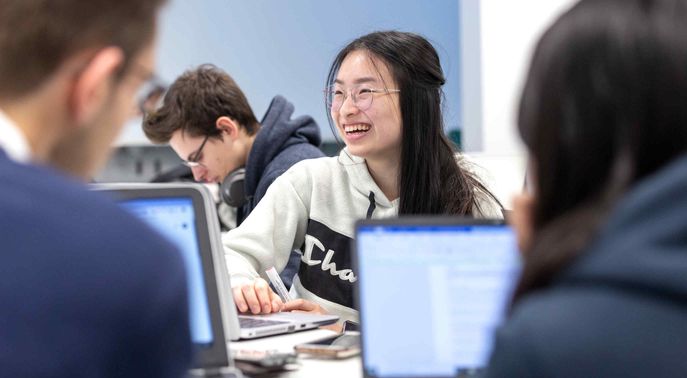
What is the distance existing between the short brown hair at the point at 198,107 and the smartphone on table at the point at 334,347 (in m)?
1.68

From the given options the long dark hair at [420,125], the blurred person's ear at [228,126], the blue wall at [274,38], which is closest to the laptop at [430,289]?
the long dark hair at [420,125]

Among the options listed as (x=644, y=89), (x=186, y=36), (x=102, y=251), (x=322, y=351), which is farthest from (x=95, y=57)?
(x=186, y=36)

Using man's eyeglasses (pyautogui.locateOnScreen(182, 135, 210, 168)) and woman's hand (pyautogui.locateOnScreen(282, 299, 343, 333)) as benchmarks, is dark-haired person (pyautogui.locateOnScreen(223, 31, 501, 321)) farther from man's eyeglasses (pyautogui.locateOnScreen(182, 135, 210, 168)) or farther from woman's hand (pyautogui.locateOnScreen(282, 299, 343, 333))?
man's eyeglasses (pyautogui.locateOnScreen(182, 135, 210, 168))

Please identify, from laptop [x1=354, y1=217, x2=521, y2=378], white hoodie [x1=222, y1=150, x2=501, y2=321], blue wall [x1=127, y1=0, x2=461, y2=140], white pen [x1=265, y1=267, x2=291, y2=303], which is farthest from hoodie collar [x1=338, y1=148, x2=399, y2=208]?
blue wall [x1=127, y1=0, x2=461, y2=140]

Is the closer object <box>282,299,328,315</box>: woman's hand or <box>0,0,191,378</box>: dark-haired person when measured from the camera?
<box>0,0,191,378</box>: dark-haired person

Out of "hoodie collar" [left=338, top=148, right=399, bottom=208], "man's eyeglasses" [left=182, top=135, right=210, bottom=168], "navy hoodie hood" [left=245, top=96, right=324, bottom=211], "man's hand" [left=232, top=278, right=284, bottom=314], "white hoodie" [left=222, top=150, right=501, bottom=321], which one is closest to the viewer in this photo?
"man's hand" [left=232, top=278, right=284, bottom=314]

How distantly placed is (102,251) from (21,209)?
0.07 m

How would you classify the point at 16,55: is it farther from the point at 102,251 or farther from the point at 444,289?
the point at 444,289

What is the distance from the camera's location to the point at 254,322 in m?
1.74

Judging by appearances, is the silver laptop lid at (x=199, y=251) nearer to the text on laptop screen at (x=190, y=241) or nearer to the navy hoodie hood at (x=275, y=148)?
the text on laptop screen at (x=190, y=241)

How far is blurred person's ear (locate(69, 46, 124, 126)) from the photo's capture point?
0.79 metres

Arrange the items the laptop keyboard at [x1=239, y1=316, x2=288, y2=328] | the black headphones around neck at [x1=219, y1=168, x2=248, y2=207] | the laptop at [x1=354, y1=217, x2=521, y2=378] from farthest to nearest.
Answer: the black headphones around neck at [x1=219, y1=168, x2=248, y2=207]
the laptop keyboard at [x1=239, y1=316, x2=288, y2=328]
the laptop at [x1=354, y1=217, x2=521, y2=378]

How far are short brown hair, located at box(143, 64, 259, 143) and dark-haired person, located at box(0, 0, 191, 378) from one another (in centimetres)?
239

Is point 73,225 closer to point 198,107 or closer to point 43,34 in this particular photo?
point 43,34
